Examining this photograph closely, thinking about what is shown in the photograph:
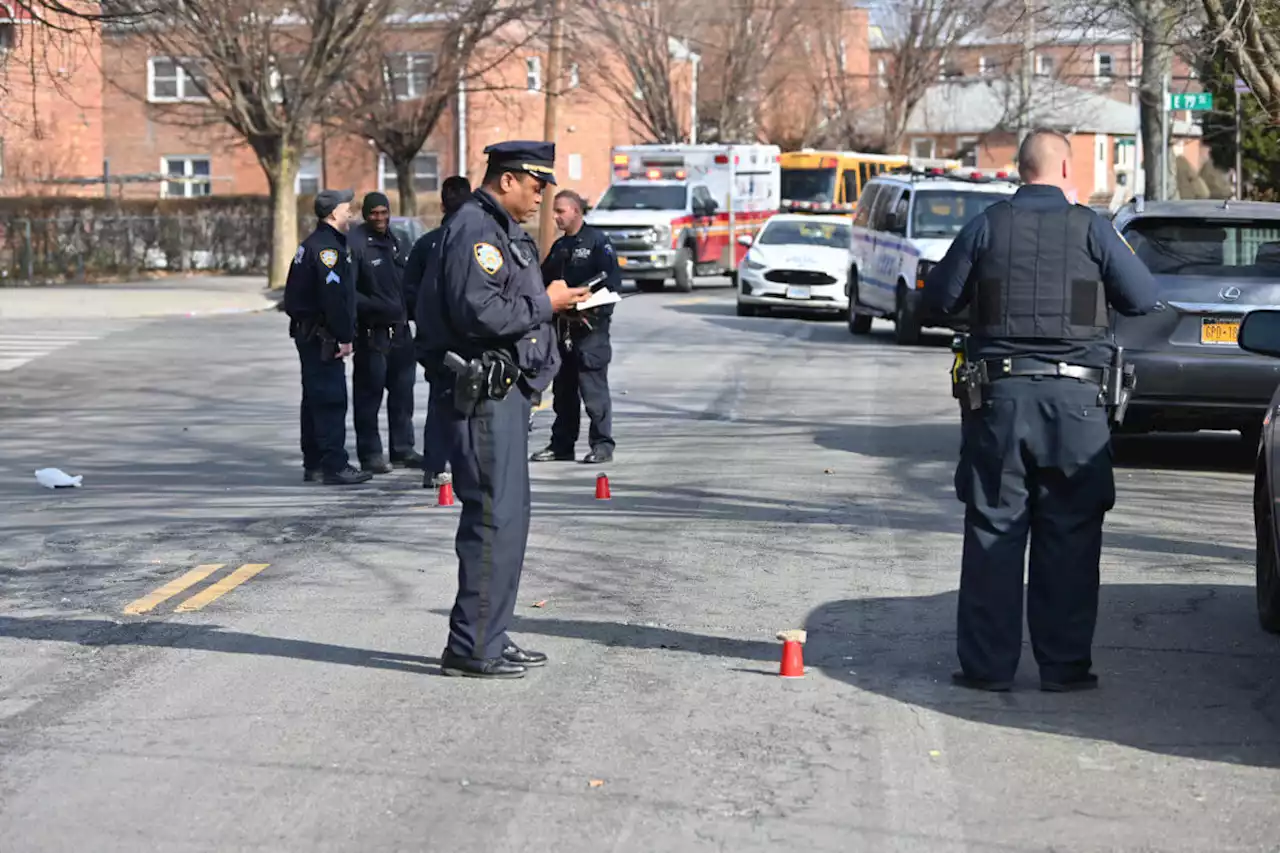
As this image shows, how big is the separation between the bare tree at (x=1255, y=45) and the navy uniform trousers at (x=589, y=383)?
611 cm

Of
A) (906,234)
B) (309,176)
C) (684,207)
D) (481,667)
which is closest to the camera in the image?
(481,667)

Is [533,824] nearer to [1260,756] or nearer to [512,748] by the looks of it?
[512,748]

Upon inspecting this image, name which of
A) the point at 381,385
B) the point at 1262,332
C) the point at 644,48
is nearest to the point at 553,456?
the point at 381,385

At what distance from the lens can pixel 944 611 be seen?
8.28 meters

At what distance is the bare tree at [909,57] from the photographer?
57031 millimetres

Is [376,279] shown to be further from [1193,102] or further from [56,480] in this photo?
[1193,102]

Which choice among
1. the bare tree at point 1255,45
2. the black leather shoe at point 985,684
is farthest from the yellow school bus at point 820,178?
the black leather shoe at point 985,684

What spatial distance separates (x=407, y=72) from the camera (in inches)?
1761

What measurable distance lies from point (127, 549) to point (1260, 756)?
6117 mm

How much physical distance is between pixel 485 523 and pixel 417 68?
39.6 m

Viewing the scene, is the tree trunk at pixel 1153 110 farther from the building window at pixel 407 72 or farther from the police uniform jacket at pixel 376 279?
the building window at pixel 407 72

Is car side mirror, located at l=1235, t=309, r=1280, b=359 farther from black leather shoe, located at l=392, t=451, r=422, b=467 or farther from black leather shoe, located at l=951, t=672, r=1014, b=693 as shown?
black leather shoe, located at l=392, t=451, r=422, b=467

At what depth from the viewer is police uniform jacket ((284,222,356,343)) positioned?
40.4ft

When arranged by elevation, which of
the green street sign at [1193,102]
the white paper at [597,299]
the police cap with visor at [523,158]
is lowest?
the white paper at [597,299]
